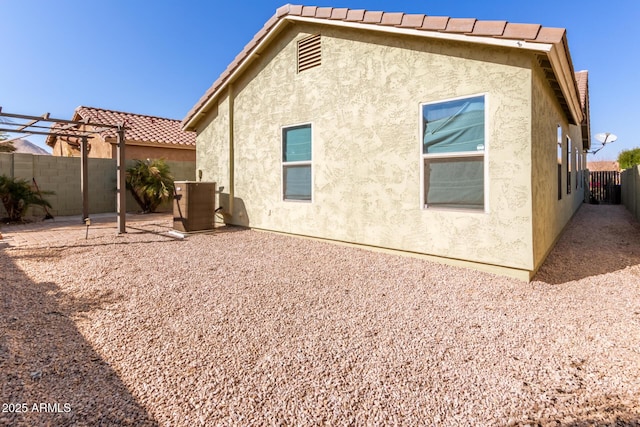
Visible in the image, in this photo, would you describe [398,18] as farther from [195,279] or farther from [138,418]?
[138,418]

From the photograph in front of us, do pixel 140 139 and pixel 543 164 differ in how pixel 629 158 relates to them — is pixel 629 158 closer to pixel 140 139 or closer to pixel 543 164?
pixel 543 164

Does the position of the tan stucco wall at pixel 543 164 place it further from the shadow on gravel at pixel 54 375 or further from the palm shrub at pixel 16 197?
the palm shrub at pixel 16 197

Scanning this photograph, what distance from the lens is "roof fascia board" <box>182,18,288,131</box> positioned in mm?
7921

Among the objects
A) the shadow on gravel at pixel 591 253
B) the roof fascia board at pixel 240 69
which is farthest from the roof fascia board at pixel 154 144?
the shadow on gravel at pixel 591 253

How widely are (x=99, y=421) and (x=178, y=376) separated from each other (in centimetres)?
55

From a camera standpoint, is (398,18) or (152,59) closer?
(398,18)

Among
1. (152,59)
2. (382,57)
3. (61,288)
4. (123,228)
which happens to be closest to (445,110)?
(382,57)

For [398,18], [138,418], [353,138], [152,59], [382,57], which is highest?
[152,59]

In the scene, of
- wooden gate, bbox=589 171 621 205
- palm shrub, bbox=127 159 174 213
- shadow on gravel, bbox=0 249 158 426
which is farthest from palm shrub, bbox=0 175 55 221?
wooden gate, bbox=589 171 621 205

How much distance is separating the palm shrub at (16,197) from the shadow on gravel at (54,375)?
28.9 feet

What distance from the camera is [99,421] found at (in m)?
1.94

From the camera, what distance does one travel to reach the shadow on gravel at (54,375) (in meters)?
1.99

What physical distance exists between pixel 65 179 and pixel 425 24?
13829 millimetres

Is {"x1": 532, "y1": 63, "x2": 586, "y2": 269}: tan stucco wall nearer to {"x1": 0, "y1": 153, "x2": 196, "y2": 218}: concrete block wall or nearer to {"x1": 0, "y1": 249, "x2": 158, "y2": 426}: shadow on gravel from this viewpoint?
{"x1": 0, "y1": 249, "x2": 158, "y2": 426}: shadow on gravel
